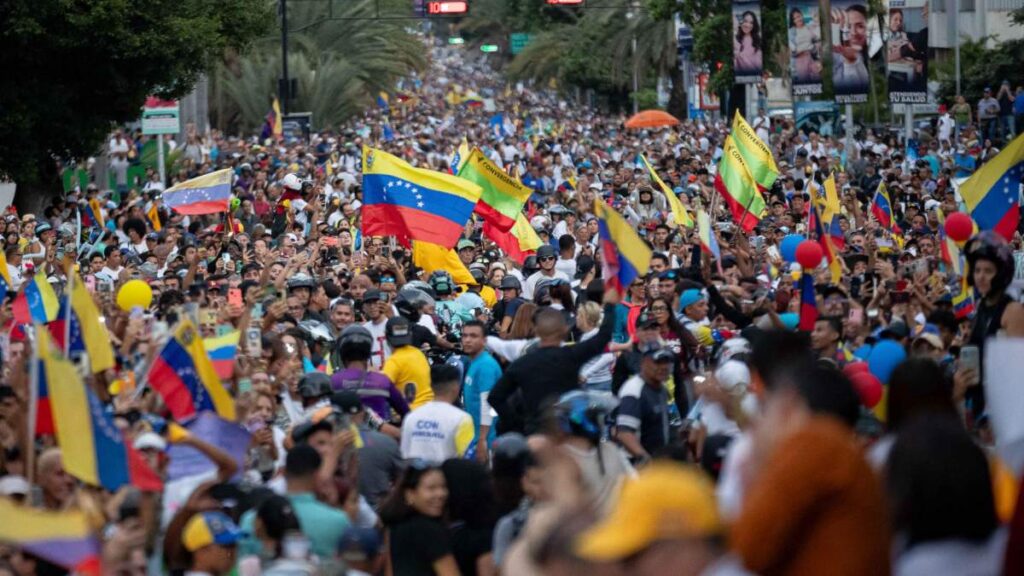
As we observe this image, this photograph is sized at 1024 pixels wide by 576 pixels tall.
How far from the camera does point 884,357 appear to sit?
9.94m

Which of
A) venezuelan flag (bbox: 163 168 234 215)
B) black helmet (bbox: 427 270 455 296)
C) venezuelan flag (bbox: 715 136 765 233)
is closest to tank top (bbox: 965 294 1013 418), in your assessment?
black helmet (bbox: 427 270 455 296)

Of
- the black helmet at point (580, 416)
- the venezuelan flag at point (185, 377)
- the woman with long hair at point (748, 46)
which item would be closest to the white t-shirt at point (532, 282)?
the venezuelan flag at point (185, 377)


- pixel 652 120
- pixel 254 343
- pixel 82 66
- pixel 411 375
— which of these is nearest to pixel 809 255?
pixel 411 375

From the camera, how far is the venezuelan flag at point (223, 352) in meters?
10.2

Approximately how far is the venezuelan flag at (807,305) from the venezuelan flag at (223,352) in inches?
128

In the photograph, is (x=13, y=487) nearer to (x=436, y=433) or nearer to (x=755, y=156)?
(x=436, y=433)

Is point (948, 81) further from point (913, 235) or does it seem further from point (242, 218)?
point (913, 235)

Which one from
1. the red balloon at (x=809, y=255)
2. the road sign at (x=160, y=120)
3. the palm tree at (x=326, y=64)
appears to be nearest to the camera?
the red balloon at (x=809, y=255)

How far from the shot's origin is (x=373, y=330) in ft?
41.0

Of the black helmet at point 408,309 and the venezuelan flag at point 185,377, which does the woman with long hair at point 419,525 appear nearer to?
the venezuelan flag at point 185,377

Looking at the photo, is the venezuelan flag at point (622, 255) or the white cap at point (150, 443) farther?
the venezuelan flag at point (622, 255)

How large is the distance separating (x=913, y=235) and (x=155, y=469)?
12201 millimetres

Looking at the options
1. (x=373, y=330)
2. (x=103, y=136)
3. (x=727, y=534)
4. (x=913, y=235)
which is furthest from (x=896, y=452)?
(x=103, y=136)

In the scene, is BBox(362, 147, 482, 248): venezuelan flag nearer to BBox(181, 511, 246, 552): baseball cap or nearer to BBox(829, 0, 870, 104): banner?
BBox(181, 511, 246, 552): baseball cap
